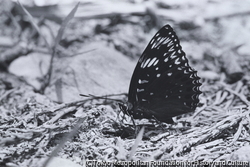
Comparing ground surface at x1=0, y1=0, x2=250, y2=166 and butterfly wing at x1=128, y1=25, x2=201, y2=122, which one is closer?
ground surface at x1=0, y1=0, x2=250, y2=166

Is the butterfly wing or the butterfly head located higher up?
the butterfly wing

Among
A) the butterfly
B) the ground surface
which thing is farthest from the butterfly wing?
the ground surface

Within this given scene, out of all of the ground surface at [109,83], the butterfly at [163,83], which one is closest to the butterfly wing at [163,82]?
the butterfly at [163,83]

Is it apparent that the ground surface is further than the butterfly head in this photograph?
No

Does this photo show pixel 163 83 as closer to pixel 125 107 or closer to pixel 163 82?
pixel 163 82

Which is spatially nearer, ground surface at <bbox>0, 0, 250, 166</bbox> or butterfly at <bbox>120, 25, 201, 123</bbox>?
ground surface at <bbox>0, 0, 250, 166</bbox>

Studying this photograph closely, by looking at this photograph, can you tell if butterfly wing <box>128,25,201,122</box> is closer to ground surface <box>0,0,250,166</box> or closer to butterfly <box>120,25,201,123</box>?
butterfly <box>120,25,201,123</box>

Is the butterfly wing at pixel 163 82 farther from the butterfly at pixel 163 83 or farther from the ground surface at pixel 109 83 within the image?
the ground surface at pixel 109 83

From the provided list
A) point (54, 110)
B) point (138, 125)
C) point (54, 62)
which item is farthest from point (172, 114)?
point (54, 62)

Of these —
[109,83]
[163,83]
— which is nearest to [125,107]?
[163,83]
